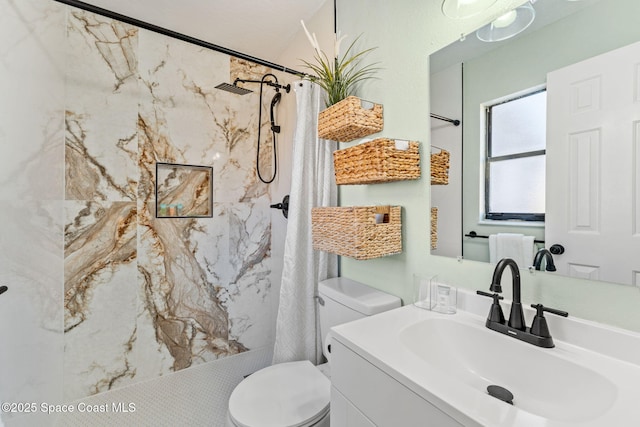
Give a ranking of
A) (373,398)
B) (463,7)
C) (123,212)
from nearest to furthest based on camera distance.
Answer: (373,398) < (463,7) < (123,212)

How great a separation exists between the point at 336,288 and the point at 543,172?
3.22 ft

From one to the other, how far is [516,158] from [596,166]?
196mm

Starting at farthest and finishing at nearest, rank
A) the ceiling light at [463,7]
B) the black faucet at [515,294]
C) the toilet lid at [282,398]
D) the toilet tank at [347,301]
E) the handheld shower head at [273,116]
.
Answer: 1. the handheld shower head at [273,116]
2. the toilet tank at [347,301]
3. the toilet lid at [282,398]
4. the ceiling light at [463,7]
5. the black faucet at [515,294]

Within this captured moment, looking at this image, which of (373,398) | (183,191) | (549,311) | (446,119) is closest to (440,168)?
(446,119)

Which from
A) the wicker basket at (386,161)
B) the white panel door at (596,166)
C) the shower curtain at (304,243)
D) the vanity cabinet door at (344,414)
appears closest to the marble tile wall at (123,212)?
the shower curtain at (304,243)

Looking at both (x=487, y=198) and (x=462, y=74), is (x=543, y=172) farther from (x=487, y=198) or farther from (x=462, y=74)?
(x=462, y=74)

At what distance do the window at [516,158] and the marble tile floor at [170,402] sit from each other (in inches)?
72.5

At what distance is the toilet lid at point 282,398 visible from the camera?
1062 millimetres

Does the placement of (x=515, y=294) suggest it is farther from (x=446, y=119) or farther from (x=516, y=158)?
(x=446, y=119)

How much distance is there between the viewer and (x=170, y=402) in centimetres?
173

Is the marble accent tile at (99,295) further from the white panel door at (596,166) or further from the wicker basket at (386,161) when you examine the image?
the white panel door at (596,166)

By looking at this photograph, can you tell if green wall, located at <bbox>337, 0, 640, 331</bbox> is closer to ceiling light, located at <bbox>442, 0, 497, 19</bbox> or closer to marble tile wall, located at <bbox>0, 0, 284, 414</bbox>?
ceiling light, located at <bbox>442, 0, 497, 19</bbox>

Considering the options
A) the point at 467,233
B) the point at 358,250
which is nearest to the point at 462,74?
the point at 467,233

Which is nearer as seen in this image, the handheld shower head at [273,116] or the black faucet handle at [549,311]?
the black faucet handle at [549,311]
